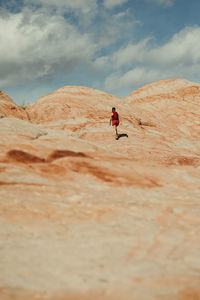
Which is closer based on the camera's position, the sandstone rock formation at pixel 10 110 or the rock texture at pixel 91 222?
the rock texture at pixel 91 222

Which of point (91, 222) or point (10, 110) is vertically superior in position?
point (10, 110)

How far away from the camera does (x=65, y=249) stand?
221 inches

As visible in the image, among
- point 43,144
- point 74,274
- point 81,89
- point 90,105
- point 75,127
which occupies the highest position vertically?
point 81,89

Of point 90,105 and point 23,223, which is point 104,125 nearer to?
point 90,105

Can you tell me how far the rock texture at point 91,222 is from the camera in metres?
4.29

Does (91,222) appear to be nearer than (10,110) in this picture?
Yes

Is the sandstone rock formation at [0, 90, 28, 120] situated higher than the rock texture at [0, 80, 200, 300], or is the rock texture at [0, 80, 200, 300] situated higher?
the sandstone rock formation at [0, 90, 28, 120]

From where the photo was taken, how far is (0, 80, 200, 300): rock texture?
4.29 m

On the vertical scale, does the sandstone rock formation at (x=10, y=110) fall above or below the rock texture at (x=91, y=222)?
above

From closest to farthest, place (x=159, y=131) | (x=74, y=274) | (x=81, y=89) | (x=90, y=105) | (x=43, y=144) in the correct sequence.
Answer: (x=74, y=274)
(x=43, y=144)
(x=159, y=131)
(x=90, y=105)
(x=81, y=89)

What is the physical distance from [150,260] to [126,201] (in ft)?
10.4

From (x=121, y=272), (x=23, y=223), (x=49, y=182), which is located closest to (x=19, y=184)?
(x=49, y=182)

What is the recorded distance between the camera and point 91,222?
6.94 meters

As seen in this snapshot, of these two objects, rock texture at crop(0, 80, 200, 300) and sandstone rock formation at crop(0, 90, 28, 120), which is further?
sandstone rock formation at crop(0, 90, 28, 120)
